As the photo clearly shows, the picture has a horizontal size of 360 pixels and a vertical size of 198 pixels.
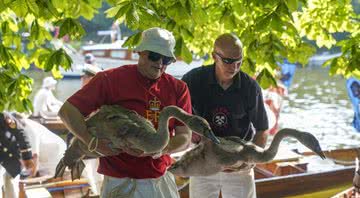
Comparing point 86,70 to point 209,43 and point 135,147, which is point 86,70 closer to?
point 209,43

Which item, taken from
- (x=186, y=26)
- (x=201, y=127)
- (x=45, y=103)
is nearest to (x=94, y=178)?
(x=186, y=26)

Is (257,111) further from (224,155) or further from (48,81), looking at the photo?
(48,81)

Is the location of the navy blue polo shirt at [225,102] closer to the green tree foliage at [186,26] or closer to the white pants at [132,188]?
the green tree foliage at [186,26]

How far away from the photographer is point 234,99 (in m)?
4.39

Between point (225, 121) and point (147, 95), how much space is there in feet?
3.89

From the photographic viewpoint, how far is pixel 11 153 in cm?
685

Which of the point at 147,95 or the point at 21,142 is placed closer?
the point at 147,95

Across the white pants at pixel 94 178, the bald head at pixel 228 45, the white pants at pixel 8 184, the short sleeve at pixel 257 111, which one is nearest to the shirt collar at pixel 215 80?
the short sleeve at pixel 257 111

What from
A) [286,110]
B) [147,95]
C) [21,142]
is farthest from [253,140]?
[286,110]

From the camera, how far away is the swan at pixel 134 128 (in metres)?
3.09

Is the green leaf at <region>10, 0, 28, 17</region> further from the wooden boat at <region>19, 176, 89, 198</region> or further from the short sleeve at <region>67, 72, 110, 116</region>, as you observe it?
the wooden boat at <region>19, 176, 89, 198</region>

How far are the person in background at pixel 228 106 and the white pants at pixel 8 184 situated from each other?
3.38 metres

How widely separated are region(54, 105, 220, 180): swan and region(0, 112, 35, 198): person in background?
12.6 ft

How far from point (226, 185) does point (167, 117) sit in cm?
158
